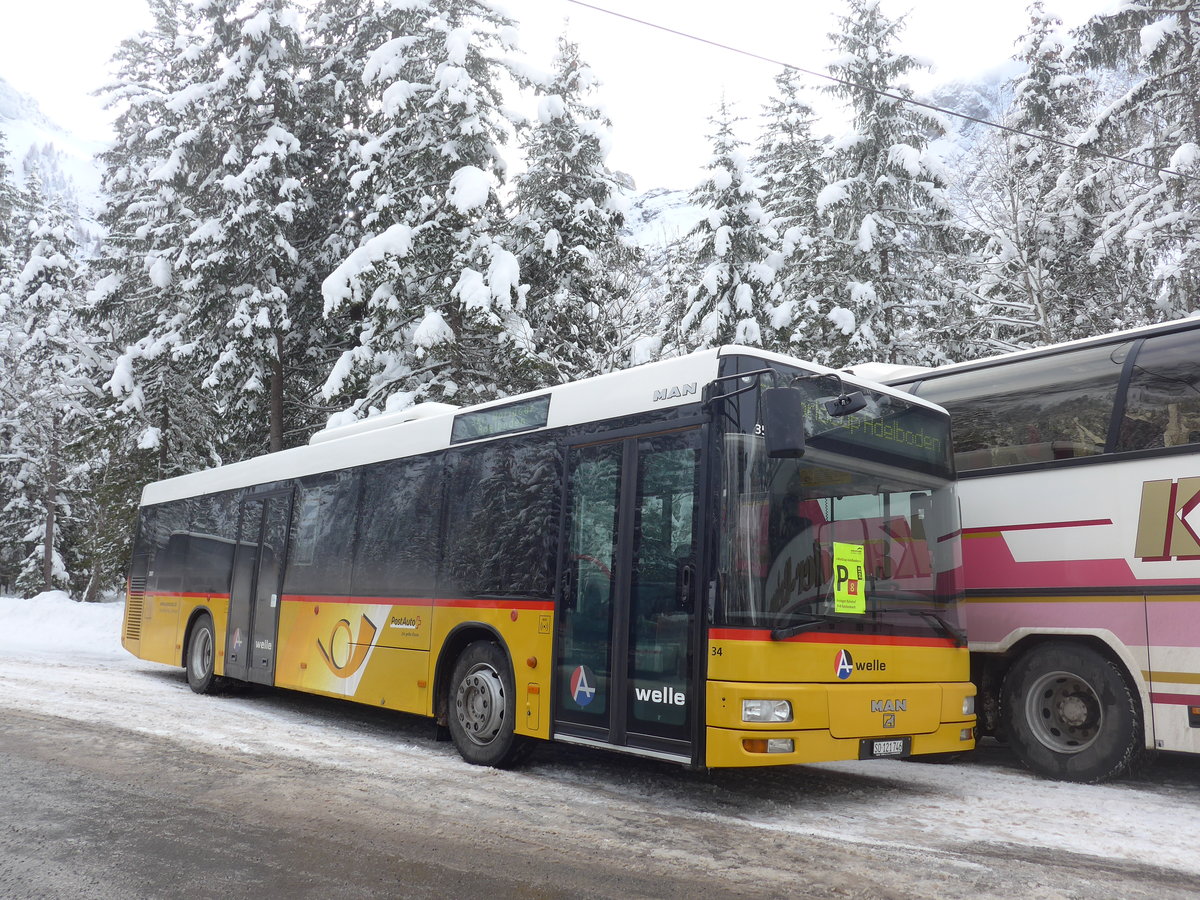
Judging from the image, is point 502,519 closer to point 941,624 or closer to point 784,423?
point 784,423

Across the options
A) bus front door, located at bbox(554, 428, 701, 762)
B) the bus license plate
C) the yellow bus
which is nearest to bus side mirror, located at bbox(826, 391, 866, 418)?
the yellow bus

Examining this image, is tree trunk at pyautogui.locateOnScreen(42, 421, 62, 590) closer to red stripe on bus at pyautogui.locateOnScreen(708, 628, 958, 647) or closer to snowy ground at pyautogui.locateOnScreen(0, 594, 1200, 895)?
snowy ground at pyautogui.locateOnScreen(0, 594, 1200, 895)

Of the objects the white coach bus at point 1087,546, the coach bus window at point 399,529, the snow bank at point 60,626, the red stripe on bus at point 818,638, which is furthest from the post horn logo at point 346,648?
the snow bank at point 60,626

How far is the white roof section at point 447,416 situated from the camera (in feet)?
23.0

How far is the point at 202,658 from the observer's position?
43.6 feet

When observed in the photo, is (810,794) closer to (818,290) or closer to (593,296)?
(593,296)

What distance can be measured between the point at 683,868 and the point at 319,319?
19.4m

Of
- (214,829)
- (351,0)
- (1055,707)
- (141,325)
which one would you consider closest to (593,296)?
(351,0)

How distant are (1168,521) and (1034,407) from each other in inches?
64.7

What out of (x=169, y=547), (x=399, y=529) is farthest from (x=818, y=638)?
(x=169, y=547)

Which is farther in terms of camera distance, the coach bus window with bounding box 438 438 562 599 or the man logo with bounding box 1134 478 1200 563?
the coach bus window with bounding box 438 438 562 599

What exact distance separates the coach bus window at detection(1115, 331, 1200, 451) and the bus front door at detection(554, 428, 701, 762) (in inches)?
153

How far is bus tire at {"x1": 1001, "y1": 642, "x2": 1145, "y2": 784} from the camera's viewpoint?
25.8 feet

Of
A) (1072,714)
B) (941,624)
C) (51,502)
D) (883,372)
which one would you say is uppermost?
(51,502)
